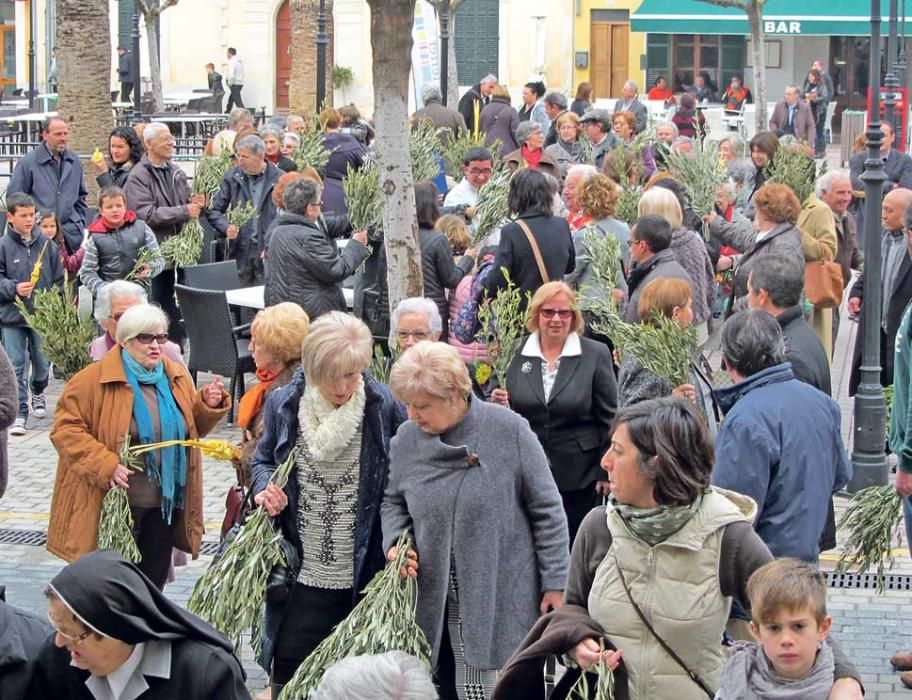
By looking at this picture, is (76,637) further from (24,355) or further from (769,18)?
(769,18)

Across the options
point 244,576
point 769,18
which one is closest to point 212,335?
point 244,576

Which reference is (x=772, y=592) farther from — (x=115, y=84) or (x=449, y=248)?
(x=115, y=84)

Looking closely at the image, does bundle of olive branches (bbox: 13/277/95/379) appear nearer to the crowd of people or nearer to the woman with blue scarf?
the crowd of people

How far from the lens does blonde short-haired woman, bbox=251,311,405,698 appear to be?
6156mm

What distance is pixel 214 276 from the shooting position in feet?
44.7

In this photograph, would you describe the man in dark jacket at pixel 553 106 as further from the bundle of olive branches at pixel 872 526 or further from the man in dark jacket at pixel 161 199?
the bundle of olive branches at pixel 872 526

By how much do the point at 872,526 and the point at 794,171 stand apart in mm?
6898

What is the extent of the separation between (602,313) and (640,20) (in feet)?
117

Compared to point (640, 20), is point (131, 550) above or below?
below

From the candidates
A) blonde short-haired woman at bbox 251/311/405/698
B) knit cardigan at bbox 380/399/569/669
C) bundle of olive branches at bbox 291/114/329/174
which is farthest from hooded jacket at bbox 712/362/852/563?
bundle of olive branches at bbox 291/114/329/174

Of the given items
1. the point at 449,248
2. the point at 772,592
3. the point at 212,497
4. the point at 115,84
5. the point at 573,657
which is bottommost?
the point at 212,497

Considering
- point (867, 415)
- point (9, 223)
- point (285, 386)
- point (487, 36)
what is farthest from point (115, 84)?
point (285, 386)

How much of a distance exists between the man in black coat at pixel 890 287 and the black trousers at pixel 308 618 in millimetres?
5541

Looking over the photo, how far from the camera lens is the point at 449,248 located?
34.5ft
